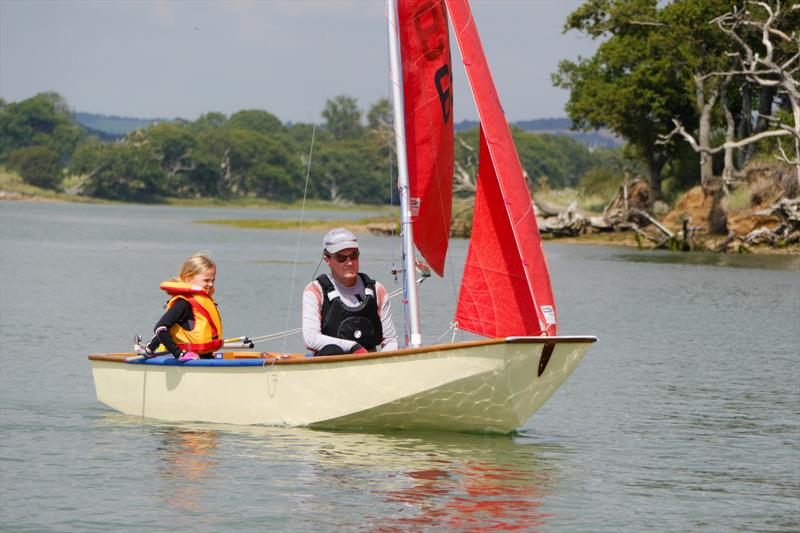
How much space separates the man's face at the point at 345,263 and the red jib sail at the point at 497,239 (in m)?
1.42

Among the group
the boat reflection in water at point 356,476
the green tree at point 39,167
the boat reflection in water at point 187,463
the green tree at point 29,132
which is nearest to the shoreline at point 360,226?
the green tree at point 39,167

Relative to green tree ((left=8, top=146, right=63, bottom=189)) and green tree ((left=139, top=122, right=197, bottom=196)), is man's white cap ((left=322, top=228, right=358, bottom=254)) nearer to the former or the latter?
green tree ((left=8, top=146, right=63, bottom=189))

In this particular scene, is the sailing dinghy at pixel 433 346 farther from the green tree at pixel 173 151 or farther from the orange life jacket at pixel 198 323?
the green tree at pixel 173 151

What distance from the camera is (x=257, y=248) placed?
58.3 metres

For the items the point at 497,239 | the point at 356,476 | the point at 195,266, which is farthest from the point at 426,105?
the point at 356,476

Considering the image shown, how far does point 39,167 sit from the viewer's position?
159m

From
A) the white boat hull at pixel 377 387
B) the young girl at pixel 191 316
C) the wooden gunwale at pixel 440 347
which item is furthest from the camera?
the young girl at pixel 191 316

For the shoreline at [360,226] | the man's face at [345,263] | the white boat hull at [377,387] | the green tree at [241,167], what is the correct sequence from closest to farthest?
the white boat hull at [377,387] < the man's face at [345,263] < the shoreline at [360,226] < the green tree at [241,167]

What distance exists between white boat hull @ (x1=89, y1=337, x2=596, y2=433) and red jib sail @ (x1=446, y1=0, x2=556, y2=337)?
1.79 ft

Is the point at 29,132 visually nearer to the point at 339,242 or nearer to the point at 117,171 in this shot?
the point at 117,171

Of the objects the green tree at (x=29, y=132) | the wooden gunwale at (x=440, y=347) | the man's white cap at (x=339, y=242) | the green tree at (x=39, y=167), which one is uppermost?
the green tree at (x=29, y=132)

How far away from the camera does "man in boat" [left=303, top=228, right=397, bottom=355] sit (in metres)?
13.4

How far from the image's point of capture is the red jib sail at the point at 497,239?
1341cm

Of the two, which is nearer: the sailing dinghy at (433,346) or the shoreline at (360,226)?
the sailing dinghy at (433,346)
